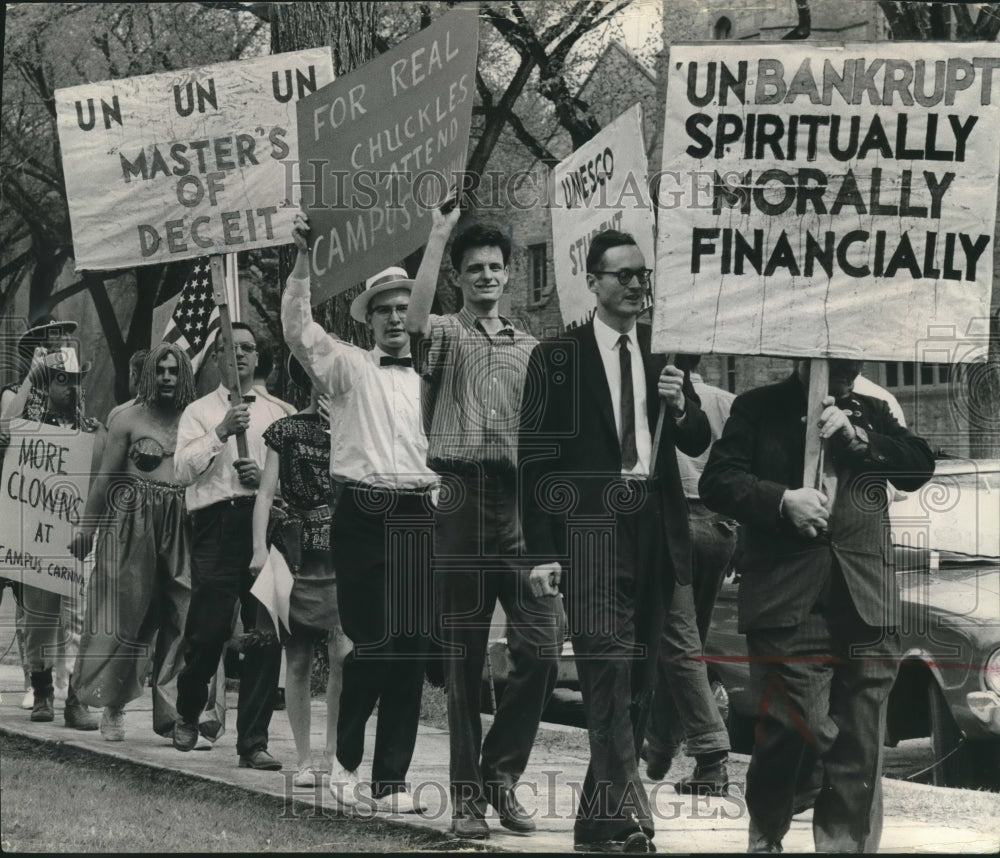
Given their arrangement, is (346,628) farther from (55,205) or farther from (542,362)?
(55,205)

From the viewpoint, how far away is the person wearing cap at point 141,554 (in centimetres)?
1109

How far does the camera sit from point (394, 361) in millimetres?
9375

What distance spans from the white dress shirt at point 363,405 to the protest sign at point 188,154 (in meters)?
0.98

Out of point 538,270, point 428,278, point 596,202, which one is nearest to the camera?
point 428,278

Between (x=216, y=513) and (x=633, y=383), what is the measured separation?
10.00 ft

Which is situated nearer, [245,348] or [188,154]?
[188,154]

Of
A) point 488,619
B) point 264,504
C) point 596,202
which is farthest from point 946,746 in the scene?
point 264,504

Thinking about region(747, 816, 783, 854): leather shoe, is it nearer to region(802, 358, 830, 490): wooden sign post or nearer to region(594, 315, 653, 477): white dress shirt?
region(802, 358, 830, 490): wooden sign post

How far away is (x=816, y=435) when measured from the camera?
8.24 metres

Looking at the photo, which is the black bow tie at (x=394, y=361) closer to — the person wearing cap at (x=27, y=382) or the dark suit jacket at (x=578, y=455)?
the dark suit jacket at (x=578, y=455)

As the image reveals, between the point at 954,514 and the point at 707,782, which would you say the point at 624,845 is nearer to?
the point at 707,782

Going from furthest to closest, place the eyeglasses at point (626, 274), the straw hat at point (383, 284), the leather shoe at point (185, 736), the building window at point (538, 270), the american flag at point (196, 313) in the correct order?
the building window at point (538, 270), the american flag at point (196, 313), the leather shoe at point (185, 736), the straw hat at point (383, 284), the eyeglasses at point (626, 274)

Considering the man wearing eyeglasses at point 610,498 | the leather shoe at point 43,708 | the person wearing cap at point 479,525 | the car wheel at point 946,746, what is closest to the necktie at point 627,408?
the man wearing eyeglasses at point 610,498

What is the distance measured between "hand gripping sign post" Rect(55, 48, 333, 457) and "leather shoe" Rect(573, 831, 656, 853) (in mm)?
3333
